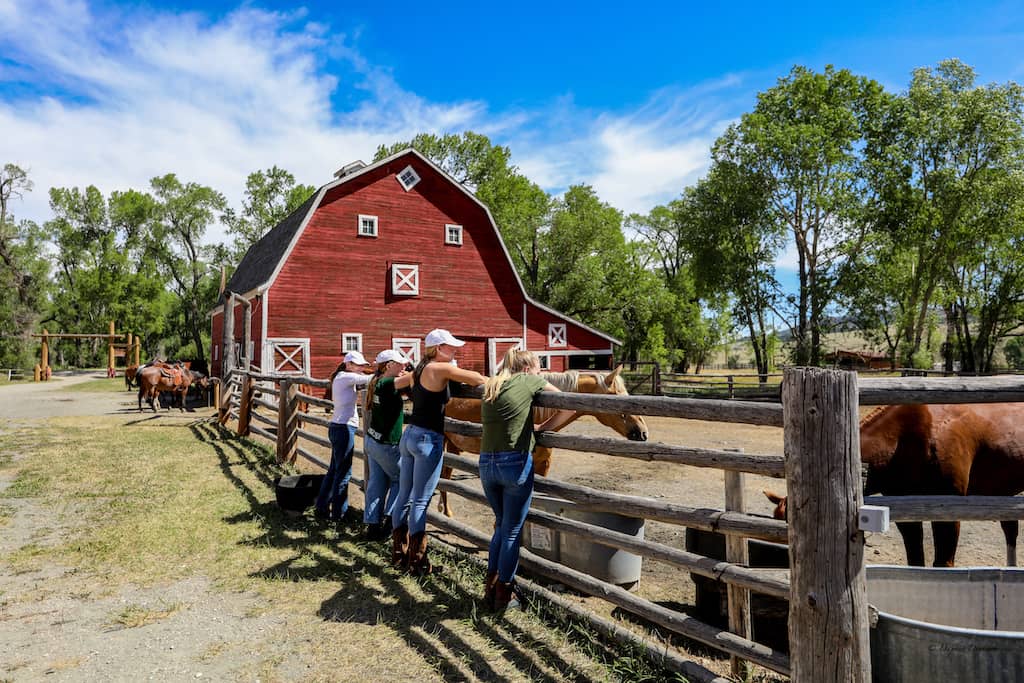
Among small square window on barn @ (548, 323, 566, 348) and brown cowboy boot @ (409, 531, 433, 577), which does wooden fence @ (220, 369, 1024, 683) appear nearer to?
brown cowboy boot @ (409, 531, 433, 577)

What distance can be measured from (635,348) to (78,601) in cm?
4024

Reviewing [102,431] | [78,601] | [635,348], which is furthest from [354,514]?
[635,348]

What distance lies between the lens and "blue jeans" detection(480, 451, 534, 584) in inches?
165

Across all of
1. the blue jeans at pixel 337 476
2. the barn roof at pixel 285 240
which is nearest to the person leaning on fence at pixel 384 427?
the blue jeans at pixel 337 476

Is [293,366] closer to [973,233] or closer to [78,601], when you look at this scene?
[78,601]

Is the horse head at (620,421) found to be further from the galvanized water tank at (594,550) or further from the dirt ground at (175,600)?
the dirt ground at (175,600)

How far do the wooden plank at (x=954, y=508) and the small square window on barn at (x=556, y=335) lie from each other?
2321 cm

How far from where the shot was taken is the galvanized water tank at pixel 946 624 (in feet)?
8.09

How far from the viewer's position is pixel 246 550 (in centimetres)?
588

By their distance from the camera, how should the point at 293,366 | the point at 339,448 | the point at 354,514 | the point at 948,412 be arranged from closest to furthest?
1. the point at 948,412
2. the point at 339,448
3. the point at 354,514
4. the point at 293,366

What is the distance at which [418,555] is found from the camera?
512 cm

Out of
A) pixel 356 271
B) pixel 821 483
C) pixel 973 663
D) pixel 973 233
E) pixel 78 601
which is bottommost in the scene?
pixel 78 601

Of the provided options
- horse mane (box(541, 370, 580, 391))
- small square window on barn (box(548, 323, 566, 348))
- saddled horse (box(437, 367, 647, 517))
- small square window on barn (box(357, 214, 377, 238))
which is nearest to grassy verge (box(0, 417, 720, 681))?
saddled horse (box(437, 367, 647, 517))

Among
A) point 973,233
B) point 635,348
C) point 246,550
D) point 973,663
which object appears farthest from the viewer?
point 635,348
